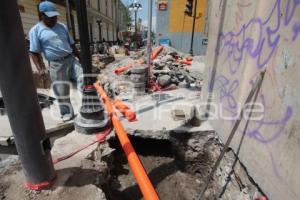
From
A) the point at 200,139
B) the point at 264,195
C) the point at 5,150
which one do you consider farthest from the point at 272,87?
the point at 5,150

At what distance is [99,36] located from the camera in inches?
1091

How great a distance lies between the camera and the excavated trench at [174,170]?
264 centimetres

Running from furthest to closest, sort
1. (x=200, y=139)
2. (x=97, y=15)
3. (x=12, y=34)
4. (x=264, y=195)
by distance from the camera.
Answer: (x=97, y=15), (x=200, y=139), (x=264, y=195), (x=12, y=34)

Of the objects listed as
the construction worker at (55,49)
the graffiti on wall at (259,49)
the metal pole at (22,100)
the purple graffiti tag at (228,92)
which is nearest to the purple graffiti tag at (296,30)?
the graffiti on wall at (259,49)

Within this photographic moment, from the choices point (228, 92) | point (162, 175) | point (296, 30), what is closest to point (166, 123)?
point (162, 175)

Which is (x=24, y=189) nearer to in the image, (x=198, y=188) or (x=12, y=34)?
(x=12, y=34)

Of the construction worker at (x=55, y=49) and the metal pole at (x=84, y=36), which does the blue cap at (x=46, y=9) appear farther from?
the metal pole at (x=84, y=36)

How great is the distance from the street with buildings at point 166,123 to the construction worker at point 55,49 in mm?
16

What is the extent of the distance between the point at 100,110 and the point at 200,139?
1696 mm

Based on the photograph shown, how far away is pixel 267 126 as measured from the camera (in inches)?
85.4

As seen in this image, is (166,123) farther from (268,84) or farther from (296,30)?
(296,30)

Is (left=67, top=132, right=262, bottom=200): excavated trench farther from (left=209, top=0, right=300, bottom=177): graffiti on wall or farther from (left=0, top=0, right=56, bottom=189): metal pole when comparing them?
(left=209, top=0, right=300, bottom=177): graffiti on wall

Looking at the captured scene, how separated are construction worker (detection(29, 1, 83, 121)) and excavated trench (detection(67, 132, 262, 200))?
1292 millimetres

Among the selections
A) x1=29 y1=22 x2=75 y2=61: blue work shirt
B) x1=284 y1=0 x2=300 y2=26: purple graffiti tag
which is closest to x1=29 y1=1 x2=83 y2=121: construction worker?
x1=29 y1=22 x2=75 y2=61: blue work shirt
